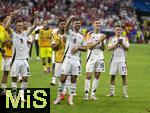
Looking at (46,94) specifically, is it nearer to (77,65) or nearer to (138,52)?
(77,65)

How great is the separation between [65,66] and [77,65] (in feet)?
1.21

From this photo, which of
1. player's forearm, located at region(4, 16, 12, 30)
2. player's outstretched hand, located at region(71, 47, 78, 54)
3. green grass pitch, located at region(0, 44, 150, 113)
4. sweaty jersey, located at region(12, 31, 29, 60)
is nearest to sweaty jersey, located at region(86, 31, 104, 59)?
player's outstretched hand, located at region(71, 47, 78, 54)

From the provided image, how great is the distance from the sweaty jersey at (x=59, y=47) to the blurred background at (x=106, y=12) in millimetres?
31368

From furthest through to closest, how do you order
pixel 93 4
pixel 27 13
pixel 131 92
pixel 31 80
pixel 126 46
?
pixel 93 4 → pixel 27 13 → pixel 31 80 → pixel 131 92 → pixel 126 46

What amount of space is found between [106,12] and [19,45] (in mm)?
42109

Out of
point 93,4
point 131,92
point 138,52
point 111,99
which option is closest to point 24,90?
point 111,99

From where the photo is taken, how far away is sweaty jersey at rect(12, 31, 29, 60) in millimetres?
16219

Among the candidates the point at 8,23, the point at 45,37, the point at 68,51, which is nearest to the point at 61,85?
the point at 68,51

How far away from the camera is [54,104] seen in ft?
54.4

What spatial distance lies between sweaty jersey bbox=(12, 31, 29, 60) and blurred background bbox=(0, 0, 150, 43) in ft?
110

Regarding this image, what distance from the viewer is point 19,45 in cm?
1630

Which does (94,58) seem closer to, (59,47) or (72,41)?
(59,47)

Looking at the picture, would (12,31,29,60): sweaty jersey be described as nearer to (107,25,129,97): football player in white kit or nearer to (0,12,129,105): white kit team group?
(0,12,129,105): white kit team group

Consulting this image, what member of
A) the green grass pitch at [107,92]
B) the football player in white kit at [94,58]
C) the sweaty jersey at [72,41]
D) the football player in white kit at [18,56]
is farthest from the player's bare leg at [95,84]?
the football player in white kit at [18,56]
